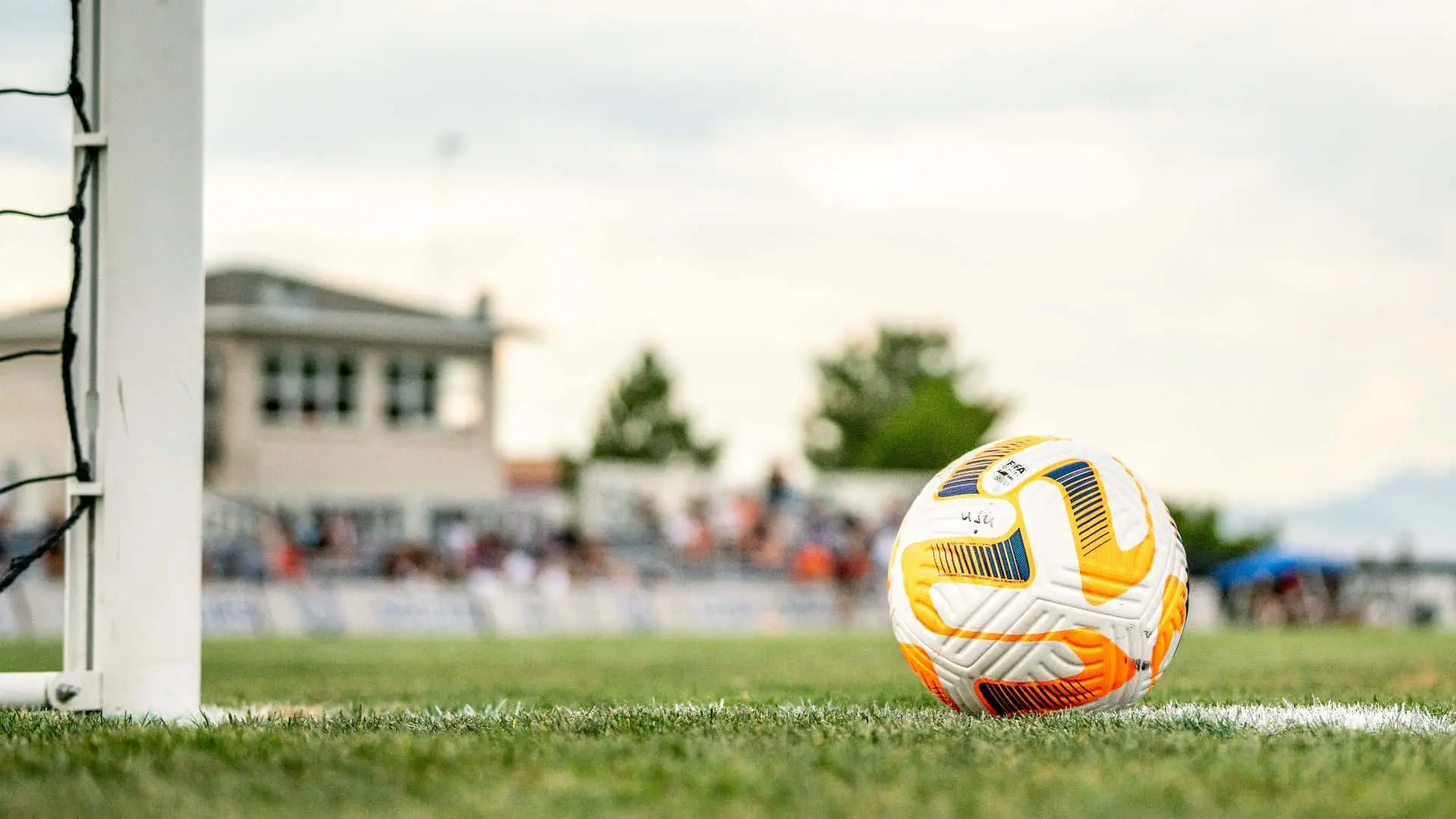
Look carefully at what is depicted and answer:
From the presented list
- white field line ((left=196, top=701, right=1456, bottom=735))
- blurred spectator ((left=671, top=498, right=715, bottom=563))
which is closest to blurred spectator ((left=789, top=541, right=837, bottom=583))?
blurred spectator ((left=671, top=498, right=715, bottom=563))

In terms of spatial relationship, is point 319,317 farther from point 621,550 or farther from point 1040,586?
point 1040,586

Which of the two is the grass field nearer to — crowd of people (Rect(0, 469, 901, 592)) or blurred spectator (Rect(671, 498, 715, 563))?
crowd of people (Rect(0, 469, 901, 592))

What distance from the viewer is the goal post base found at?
5.58 meters

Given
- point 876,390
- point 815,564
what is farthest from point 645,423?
point 815,564

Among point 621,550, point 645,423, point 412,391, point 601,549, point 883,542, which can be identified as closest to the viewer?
point 883,542

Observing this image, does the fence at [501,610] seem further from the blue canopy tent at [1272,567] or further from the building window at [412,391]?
the building window at [412,391]

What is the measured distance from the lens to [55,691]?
5.60m

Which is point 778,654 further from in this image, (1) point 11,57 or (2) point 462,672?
(1) point 11,57

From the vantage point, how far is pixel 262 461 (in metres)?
44.8

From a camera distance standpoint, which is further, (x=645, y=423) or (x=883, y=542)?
(x=645, y=423)

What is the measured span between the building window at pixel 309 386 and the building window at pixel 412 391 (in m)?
1.06

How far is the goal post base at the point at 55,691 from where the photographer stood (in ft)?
18.3

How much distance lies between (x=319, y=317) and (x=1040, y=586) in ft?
139

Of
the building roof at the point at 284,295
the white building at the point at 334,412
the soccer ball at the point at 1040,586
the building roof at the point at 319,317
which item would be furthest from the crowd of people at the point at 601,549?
the soccer ball at the point at 1040,586
